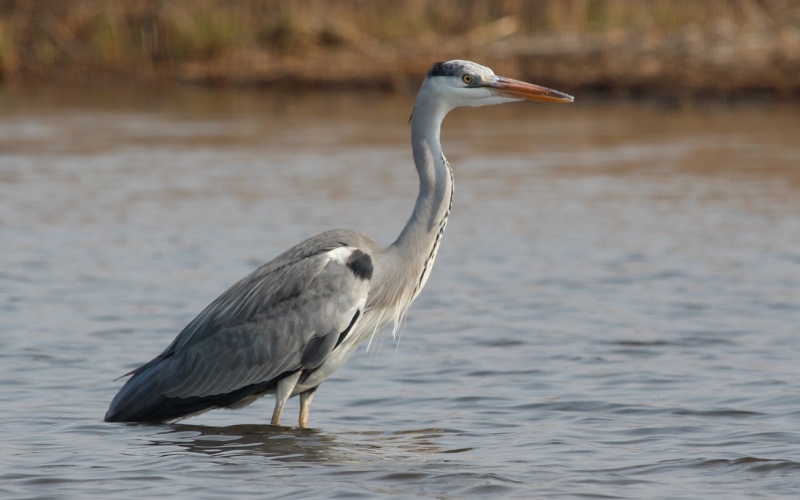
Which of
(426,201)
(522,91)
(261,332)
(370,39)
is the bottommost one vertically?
(261,332)

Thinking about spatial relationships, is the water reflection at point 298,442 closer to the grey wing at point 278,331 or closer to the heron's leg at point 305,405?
the heron's leg at point 305,405

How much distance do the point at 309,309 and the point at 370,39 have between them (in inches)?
685

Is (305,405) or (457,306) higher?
(457,306)

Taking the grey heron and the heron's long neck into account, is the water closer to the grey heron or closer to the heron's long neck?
the grey heron

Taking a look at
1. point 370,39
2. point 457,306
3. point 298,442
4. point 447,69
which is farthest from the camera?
point 370,39

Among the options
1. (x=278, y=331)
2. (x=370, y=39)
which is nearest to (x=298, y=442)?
(x=278, y=331)

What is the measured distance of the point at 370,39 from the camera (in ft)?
Answer: 77.6

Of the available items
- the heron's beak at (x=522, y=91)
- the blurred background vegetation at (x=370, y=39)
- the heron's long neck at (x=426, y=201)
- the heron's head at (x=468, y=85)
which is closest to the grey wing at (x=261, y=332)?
the heron's long neck at (x=426, y=201)

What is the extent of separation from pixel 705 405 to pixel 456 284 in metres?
3.43

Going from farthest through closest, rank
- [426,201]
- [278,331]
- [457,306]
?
1. [457,306]
2. [426,201]
3. [278,331]

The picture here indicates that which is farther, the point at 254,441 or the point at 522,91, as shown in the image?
the point at 522,91

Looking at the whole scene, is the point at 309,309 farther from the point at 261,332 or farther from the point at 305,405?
the point at 305,405

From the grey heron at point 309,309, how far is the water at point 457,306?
0.22 meters

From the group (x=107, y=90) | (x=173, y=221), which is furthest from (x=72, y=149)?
(x=107, y=90)
